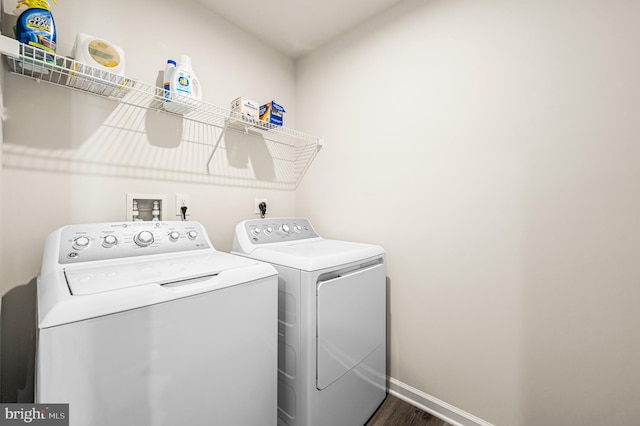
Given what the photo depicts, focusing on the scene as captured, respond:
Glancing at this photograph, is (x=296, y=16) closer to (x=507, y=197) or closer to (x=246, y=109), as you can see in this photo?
(x=246, y=109)

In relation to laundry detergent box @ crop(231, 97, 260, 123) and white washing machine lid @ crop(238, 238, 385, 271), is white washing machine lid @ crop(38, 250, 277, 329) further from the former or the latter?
laundry detergent box @ crop(231, 97, 260, 123)

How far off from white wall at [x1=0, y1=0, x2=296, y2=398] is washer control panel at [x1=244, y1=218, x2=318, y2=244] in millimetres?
307

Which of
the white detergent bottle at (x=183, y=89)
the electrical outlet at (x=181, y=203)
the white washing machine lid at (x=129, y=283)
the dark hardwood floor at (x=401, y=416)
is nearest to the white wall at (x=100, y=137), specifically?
the electrical outlet at (x=181, y=203)

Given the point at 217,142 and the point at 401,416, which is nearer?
the point at 401,416

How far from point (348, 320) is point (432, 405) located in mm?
776

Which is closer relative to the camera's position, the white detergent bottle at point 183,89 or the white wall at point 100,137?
the white wall at point 100,137

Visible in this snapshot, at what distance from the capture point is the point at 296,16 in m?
1.79

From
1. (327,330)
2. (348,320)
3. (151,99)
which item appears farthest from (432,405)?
(151,99)

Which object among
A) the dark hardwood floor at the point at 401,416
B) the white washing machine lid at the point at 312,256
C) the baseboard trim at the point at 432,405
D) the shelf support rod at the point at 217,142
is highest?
the shelf support rod at the point at 217,142

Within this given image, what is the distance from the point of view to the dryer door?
1223mm

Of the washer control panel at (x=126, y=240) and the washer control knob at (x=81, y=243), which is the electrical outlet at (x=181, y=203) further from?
the washer control knob at (x=81, y=243)

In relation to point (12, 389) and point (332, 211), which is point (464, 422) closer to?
point (332, 211)

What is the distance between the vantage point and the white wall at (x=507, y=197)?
3.53 ft

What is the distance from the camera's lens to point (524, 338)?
4.15 ft
